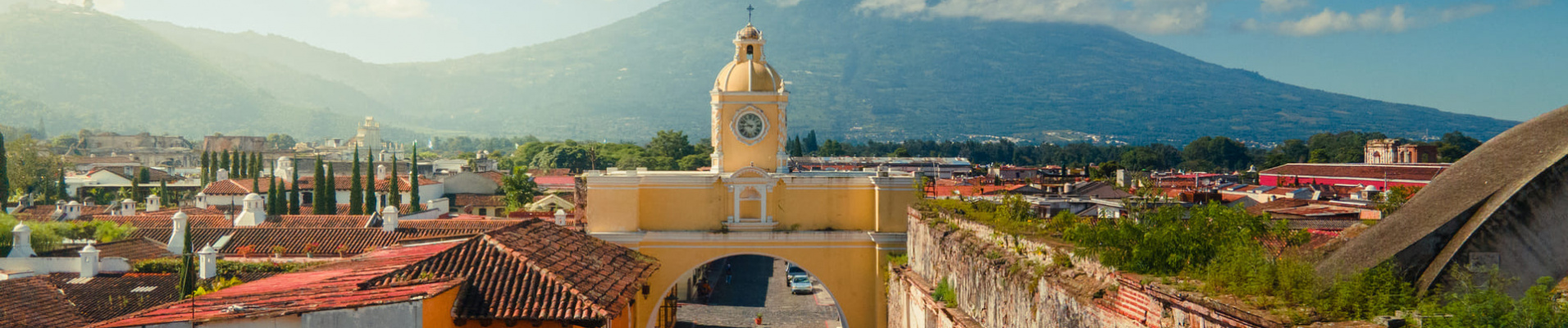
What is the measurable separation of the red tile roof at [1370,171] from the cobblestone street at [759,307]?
44.9 feet

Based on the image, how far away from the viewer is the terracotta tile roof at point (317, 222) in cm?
2809

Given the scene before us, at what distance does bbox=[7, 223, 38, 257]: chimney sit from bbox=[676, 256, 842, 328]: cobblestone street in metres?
12.8

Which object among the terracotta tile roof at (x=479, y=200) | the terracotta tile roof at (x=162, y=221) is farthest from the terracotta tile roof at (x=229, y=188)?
the terracotta tile roof at (x=162, y=221)

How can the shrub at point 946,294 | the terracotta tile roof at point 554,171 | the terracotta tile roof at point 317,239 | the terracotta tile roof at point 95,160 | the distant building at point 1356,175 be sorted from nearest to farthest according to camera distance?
1. the shrub at point 946,294
2. the terracotta tile roof at point 317,239
3. the distant building at point 1356,175
4. the terracotta tile roof at point 554,171
5. the terracotta tile roof at point 95,160

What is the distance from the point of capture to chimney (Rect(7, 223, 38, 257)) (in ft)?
70.0

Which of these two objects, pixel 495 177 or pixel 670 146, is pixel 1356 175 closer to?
pixel 495 177

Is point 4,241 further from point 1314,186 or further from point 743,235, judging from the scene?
point 1314,186

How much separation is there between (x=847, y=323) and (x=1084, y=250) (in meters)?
14.4

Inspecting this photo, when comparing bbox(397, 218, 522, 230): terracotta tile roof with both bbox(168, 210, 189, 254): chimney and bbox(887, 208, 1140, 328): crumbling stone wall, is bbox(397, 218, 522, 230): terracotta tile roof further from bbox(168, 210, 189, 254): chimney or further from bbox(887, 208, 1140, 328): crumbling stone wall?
bbox(887, 208, 1140, 328): crumbling stone wall

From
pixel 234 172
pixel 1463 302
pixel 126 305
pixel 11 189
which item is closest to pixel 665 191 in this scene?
pixel 126 305

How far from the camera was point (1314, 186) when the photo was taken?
31125mm

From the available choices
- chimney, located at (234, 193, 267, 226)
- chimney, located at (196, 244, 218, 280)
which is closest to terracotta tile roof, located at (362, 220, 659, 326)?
chimney, located at (196, 244, 218, 280)

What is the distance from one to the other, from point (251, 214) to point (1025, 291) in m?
26.9

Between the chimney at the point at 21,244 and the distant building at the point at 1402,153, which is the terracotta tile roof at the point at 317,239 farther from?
the distant building at the point at 1402,153
